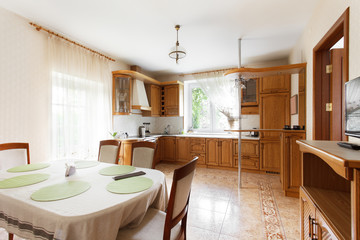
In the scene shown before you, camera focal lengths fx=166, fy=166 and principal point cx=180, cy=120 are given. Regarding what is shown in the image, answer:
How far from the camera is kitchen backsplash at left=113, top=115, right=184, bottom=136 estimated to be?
396cm

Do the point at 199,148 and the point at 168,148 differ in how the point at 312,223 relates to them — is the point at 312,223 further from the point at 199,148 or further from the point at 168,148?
the point at 168,148

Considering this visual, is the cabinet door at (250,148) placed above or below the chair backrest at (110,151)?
below

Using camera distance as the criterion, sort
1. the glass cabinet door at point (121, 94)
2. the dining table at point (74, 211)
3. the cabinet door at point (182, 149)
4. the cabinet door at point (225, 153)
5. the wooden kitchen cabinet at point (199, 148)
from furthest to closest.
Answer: the cabinet door at point (182, 149) → the wooden kitchen cabinet at point (199, 148) → the cabinet door at point (225, 153) → the glass cabinet door at point (121, 94) → the dining table at point (74, 211)

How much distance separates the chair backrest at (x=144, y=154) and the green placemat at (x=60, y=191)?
80cm

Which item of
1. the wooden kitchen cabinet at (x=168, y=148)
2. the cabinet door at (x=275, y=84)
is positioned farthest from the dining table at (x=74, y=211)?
the cabinet door at (x=275, y=84)

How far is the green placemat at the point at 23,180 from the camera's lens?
1.25m

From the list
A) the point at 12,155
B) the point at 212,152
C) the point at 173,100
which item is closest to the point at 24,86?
the point at 12,155

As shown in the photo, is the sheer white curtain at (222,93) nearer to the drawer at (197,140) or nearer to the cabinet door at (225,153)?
the cabinet door at (225,153)

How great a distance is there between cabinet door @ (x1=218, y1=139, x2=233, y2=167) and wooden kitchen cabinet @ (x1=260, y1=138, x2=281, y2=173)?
662 mm

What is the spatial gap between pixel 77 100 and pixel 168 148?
2.52 metres

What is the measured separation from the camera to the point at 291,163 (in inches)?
99.2

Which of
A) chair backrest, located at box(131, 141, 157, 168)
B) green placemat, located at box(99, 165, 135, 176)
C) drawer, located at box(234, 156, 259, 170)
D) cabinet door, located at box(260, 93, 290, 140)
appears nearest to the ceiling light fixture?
chair backrest, located at box(131, 141, 157, 168)

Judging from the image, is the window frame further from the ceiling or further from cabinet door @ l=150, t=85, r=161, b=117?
the ceiling

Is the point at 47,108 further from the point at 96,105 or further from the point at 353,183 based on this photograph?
the point at 353,183
